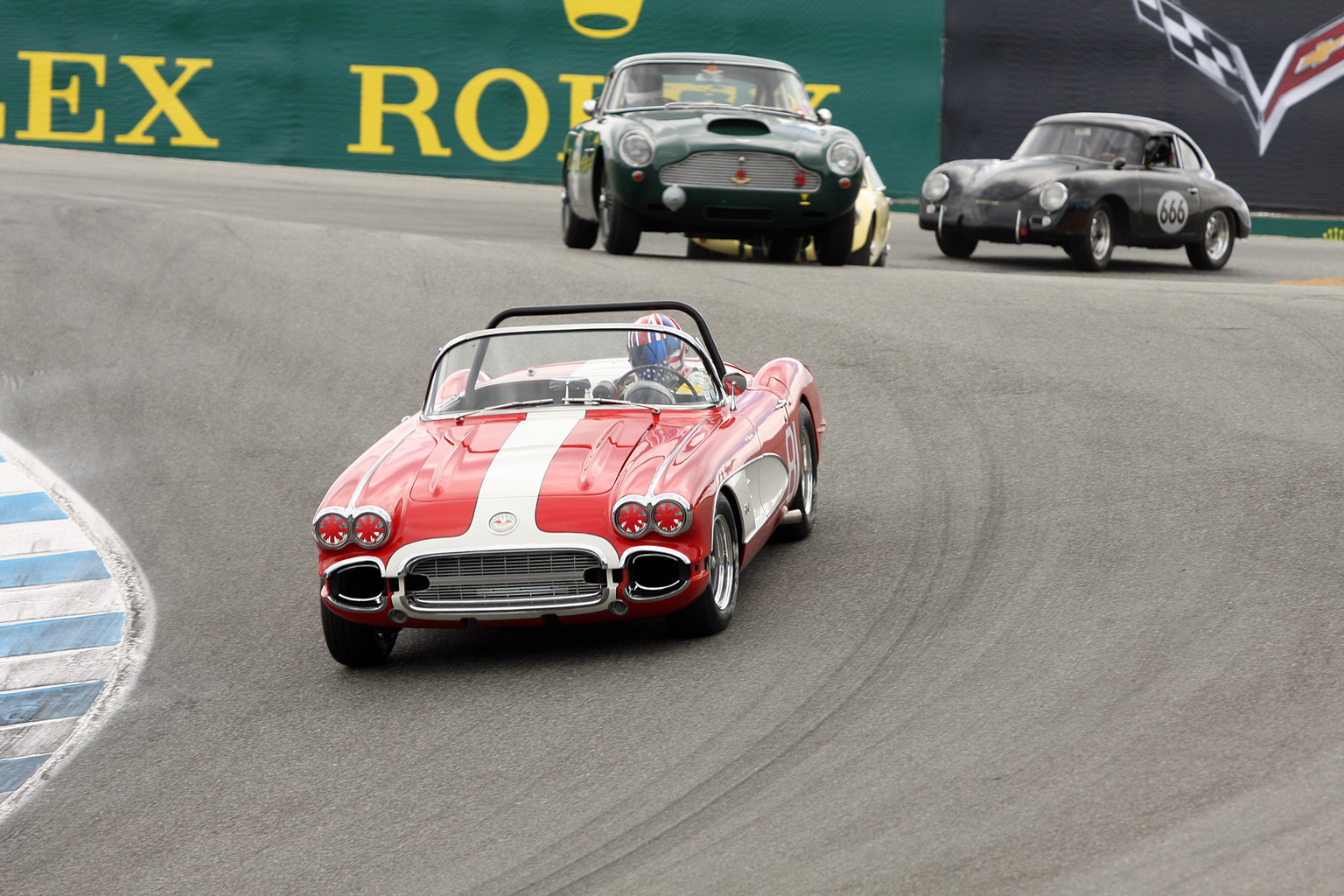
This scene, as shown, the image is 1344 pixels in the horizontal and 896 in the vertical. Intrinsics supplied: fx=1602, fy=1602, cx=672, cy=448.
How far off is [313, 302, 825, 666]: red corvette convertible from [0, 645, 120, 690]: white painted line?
0.91 meters

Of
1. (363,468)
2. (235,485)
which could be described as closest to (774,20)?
(235,485)

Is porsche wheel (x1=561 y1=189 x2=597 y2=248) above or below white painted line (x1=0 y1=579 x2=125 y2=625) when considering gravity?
above

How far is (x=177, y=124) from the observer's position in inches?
869

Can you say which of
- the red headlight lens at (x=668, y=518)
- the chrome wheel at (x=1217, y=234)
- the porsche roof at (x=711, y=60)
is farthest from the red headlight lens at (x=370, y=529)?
the chrome wheel at (x=1217, y=234)

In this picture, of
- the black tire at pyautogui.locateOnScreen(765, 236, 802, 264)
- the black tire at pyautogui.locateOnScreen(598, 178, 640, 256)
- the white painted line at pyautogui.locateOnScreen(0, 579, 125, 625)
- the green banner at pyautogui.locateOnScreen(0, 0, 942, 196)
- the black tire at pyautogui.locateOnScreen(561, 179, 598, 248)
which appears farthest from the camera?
the green banner at pyautogui.locateOnScreen(0, 0, 942, 196)

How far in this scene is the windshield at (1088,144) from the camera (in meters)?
14.9

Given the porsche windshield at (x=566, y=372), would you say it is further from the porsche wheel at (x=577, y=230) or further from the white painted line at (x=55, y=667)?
the porsche wheel at (x=577, y=230)

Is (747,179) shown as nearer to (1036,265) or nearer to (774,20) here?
(1036,265)

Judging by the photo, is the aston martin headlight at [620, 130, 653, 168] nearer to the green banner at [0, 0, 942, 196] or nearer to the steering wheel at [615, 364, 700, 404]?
the steering wheel at [615, 364, 700, 404]

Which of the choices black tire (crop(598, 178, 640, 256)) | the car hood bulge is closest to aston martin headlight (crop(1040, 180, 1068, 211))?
the car hood bulge

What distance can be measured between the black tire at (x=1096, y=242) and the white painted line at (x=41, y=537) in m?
9.65

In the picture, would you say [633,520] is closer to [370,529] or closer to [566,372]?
[370,529]

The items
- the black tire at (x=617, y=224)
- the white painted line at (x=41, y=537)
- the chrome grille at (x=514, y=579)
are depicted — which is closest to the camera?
the chrome grille at (x=514, y=579)

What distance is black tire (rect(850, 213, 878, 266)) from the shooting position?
45.3 ft
